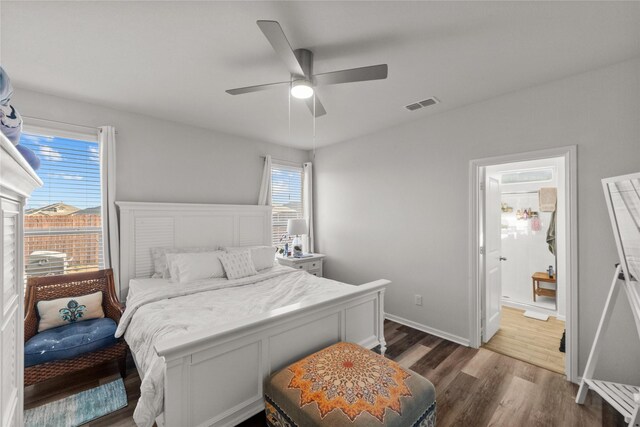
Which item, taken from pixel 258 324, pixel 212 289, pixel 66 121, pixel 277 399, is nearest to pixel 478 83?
pixel 258 324

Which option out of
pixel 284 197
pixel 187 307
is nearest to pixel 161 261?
pixel 187 307

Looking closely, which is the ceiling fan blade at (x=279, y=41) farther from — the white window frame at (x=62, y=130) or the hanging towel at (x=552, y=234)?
the hanging towel at (x=552, y=234)

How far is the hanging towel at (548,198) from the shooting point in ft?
13.1

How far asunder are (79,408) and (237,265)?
5.33 ft

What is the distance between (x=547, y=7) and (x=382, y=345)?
2.66 metres

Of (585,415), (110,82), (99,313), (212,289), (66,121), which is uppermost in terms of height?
(110,82)

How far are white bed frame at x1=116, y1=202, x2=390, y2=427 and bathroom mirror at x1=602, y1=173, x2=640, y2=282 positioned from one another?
5.46 ft

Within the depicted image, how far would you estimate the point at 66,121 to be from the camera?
2.80m

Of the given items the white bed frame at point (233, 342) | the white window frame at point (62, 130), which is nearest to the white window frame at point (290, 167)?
the white bed frame at point (233, 342)

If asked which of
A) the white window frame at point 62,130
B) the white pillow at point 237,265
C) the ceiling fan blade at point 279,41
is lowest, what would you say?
the white pillow at point 237,265

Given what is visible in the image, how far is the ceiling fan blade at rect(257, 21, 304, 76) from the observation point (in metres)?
1.42

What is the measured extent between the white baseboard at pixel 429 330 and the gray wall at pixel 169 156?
2612 millimetres

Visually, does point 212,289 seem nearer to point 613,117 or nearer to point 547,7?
point 547,7

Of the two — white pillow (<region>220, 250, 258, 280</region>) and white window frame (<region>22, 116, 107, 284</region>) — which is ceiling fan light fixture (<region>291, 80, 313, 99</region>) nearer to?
white pillow (<region>220, 250, 258, 280</region>)
